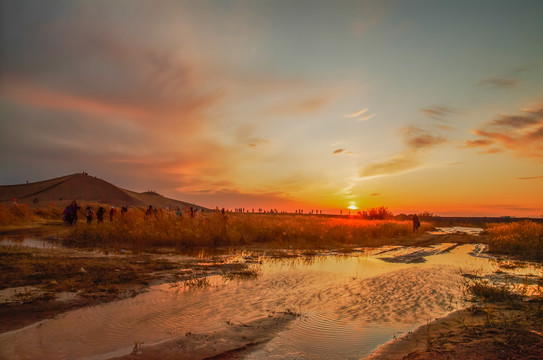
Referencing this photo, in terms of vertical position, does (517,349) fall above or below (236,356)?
above

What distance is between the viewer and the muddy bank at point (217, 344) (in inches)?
160

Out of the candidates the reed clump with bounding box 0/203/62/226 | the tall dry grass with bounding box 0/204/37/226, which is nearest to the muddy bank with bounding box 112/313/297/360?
the reed clump with bounding box 0/203/62/226

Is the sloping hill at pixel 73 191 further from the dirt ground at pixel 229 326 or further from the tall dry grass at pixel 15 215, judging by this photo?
the dirt ground at pixel 229 326

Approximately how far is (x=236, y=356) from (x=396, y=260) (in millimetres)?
11070

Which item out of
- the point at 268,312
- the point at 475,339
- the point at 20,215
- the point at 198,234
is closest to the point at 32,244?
the point at 198,234

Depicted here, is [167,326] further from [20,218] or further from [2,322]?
[20,218]

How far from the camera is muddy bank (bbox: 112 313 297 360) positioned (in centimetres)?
406

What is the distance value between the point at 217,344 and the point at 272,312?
1773mm

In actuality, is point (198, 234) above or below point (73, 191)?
below

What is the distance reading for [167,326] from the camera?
5.15 metres

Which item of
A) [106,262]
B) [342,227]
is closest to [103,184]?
[342,227]

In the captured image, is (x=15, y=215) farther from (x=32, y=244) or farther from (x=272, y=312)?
(x=272, y=312)

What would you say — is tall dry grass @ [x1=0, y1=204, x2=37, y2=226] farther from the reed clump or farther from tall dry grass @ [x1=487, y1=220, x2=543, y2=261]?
tall dry grass @ [x1=487, y1=220, x2=543, y2=261]

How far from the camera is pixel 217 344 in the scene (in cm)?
443
